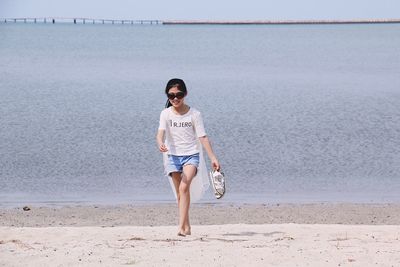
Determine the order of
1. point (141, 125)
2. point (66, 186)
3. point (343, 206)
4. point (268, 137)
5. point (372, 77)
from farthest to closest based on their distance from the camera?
point (372, 77) → point (141, 125) → point (268, 137) → point (66, 186) → point (343, 206)

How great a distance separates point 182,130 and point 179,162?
1.12 feet

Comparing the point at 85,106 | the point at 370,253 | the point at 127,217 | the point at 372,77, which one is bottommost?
the point at 370,253

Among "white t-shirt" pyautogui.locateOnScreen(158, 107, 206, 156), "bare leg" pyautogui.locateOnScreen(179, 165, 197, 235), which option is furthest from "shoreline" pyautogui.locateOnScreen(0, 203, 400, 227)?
"white t-shirt" pyautogui.locateOnScreen(158, 107, 206, 156)

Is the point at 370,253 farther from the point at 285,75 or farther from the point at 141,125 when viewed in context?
the point at 285,75

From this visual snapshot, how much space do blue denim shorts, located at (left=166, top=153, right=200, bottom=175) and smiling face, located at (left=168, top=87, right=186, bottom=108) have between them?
53cm

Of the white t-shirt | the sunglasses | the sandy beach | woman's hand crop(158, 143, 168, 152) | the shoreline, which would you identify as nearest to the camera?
the sandy beach

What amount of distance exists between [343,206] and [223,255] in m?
6.39

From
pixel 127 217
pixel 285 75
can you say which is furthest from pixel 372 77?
pixel 127 217

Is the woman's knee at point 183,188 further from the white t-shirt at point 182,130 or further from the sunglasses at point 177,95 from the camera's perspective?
the sunglasses at point 177,95

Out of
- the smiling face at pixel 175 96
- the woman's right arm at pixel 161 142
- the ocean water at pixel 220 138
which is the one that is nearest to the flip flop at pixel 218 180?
the woman's right arm at pixel 161 142

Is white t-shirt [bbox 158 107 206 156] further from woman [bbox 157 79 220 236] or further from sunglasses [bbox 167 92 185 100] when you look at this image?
sunglasses [bbox 167 92 185 100]

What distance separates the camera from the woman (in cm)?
1016

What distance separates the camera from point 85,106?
3503 cm

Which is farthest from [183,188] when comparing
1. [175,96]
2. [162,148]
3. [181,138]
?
[175,96]
